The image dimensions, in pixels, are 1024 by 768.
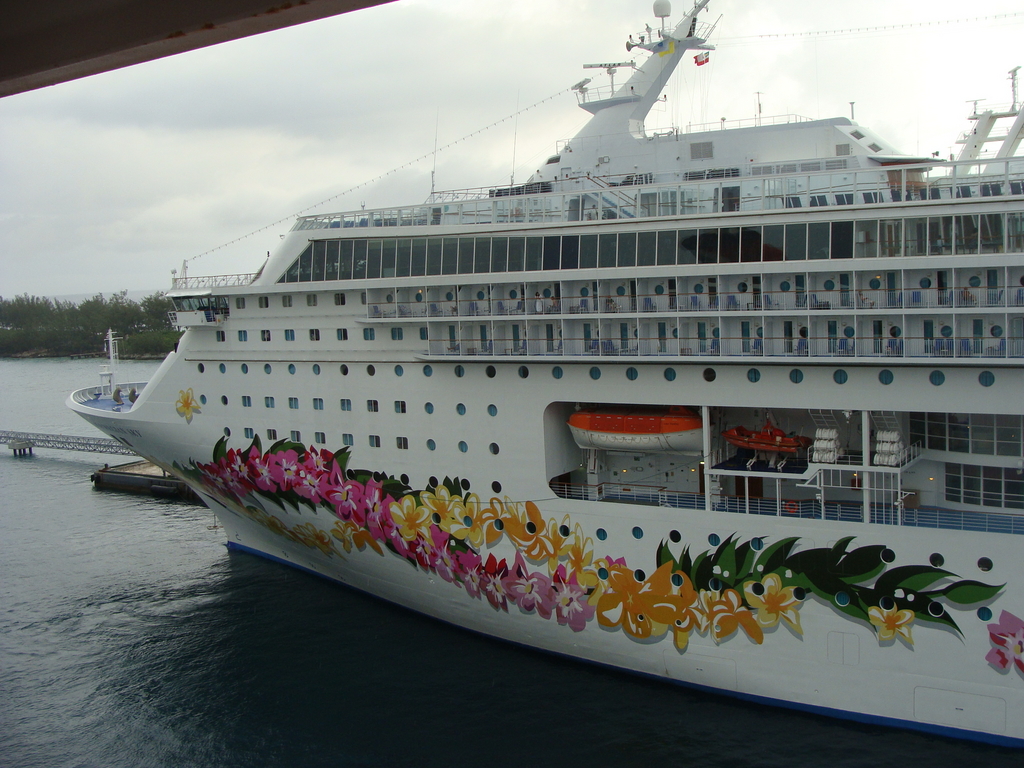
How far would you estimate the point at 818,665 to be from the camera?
12.0 meters

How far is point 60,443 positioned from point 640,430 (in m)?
35.2

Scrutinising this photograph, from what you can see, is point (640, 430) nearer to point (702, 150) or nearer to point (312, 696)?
point (702, 150)

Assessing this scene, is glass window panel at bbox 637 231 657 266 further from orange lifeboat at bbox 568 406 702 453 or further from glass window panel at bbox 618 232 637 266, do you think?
orange lifeboat at bbox 568 406 702 453

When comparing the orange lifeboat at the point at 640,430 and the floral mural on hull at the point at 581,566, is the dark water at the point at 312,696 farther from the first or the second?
the orange lifeboat at the point at 640,430

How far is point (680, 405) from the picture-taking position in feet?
43.3

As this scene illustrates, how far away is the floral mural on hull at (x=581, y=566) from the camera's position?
11461 millimetres

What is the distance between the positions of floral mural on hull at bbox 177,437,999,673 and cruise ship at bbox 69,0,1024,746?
5 cm

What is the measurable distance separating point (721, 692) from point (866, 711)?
7.18 ft

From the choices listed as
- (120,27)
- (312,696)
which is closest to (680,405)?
(312,696)

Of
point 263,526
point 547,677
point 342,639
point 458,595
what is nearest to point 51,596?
point 263,526

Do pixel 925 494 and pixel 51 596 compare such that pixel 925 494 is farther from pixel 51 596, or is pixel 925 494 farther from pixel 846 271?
pixel 51 596

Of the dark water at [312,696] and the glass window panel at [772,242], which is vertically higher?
the glass window panel at [772,242]

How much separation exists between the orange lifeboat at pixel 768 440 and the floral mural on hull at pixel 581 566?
5.25 feet

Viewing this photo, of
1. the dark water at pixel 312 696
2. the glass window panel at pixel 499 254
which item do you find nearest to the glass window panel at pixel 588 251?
the glass window panel at pixel 499 254
